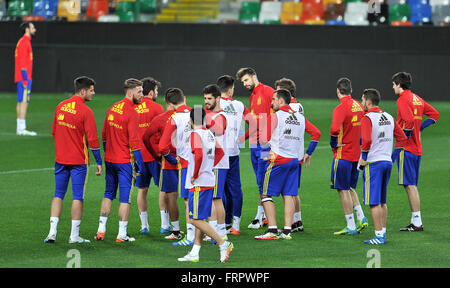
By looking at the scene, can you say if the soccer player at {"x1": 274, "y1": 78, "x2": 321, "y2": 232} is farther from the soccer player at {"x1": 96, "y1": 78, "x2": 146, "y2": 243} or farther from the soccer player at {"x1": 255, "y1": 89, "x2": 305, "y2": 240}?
the soccer player at {"x1": 96, "y1": 78, "x2": 146, "y2": 243}

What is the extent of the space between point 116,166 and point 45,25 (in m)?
20.6

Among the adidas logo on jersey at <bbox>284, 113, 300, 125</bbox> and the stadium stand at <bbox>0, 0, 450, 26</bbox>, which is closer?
the adidas logo on jersey at <bbox>284, 113, 300, 125</bbox>

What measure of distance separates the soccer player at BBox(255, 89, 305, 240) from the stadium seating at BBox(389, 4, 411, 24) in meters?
19.6

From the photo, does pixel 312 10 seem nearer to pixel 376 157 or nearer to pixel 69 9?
pixel 69 9

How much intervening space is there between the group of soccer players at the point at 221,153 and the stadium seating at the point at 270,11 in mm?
20009

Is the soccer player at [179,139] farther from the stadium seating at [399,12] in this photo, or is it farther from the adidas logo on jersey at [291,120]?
the stadium seating at [399,12]

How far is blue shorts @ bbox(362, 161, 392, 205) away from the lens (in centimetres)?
966

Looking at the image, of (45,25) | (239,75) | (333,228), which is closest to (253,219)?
(333,228)

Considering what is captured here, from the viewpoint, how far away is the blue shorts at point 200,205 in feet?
28.1

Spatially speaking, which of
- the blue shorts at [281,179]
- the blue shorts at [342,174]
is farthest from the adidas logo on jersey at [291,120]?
the blue shorts at [342,174]

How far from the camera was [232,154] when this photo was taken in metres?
10.4

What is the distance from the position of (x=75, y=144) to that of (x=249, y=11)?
22082mm

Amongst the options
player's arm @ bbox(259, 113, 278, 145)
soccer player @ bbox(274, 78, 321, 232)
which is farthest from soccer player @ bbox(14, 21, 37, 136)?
player's arm @ bbox(259, 113, 278, 145)

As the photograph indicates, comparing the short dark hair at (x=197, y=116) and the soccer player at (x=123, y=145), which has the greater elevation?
the short dark hair at (x=197, y=116)
